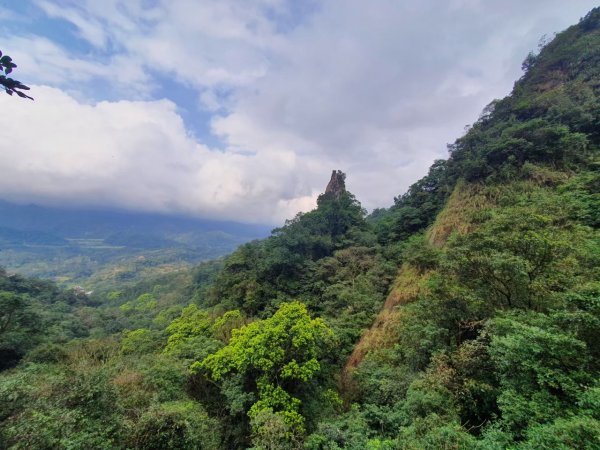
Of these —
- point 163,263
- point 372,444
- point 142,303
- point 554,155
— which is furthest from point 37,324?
point 163,263

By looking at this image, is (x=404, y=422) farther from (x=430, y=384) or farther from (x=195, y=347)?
(x=195, y=347)

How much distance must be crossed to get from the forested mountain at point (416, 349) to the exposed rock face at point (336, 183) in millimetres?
19957

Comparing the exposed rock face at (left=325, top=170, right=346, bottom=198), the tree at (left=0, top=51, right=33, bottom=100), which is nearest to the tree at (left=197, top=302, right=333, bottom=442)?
the tree at (left=0, top=51, right=33, bottom=100)

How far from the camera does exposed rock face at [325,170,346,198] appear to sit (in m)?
43.7

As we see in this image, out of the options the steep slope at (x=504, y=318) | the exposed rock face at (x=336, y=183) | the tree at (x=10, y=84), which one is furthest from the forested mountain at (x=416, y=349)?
the exposed rock face at (x=336, y=183)

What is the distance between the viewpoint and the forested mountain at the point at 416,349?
525cm

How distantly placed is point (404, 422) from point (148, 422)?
6.52 m

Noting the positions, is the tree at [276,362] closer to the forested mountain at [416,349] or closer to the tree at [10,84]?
the forested mountain at [416,349]

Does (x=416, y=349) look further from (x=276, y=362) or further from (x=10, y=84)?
(x=10, y=84)

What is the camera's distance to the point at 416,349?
388 inches

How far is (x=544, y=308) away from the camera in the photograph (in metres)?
7.76

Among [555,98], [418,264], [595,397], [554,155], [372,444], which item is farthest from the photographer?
[555,98]

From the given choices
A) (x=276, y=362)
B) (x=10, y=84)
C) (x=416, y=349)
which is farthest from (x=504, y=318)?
(x=10, y=84)

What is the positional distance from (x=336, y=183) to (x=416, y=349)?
36.3 metres
